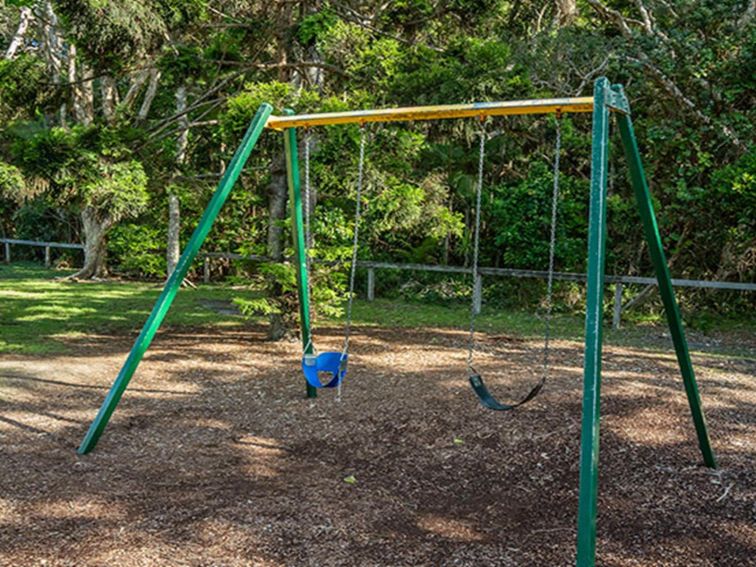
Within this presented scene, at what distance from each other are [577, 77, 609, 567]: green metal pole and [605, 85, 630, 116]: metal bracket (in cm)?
5

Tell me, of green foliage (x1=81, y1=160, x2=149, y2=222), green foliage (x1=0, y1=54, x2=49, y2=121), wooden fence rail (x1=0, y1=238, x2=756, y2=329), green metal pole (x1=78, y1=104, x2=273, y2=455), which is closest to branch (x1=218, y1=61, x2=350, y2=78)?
green foliage (x1=81, y1=160, x2=149, y2=222)

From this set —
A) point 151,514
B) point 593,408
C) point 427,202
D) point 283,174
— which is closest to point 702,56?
point 427,202

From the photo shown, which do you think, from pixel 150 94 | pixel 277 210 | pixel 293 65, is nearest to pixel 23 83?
→ pixel 293 65

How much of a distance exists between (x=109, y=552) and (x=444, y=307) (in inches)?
349

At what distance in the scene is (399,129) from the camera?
7.79 meters

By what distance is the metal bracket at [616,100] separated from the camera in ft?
10.9

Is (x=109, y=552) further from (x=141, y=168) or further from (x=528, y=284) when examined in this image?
(x=528, y=284)

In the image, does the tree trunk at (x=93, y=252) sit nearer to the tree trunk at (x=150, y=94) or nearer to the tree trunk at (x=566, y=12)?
the tree trunk at (x=150, y=94)

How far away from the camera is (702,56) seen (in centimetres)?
982

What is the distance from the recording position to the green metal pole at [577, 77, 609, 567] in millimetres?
2854

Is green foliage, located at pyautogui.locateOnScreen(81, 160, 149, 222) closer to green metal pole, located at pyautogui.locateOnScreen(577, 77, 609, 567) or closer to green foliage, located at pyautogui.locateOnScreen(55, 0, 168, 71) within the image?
green foliage, located at pyautogui.locateOnScreen(55, 0, 168, 71)

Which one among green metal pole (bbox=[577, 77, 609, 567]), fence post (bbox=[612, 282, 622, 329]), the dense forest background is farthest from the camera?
fence post (bbox=[612, 282, 622, 329])

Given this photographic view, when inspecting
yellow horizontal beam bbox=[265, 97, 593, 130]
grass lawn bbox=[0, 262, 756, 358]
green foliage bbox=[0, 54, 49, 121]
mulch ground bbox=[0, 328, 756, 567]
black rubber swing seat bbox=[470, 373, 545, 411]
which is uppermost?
green foliage bbox=[0, 54, 49, 121]

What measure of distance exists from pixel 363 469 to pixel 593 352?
184cm
